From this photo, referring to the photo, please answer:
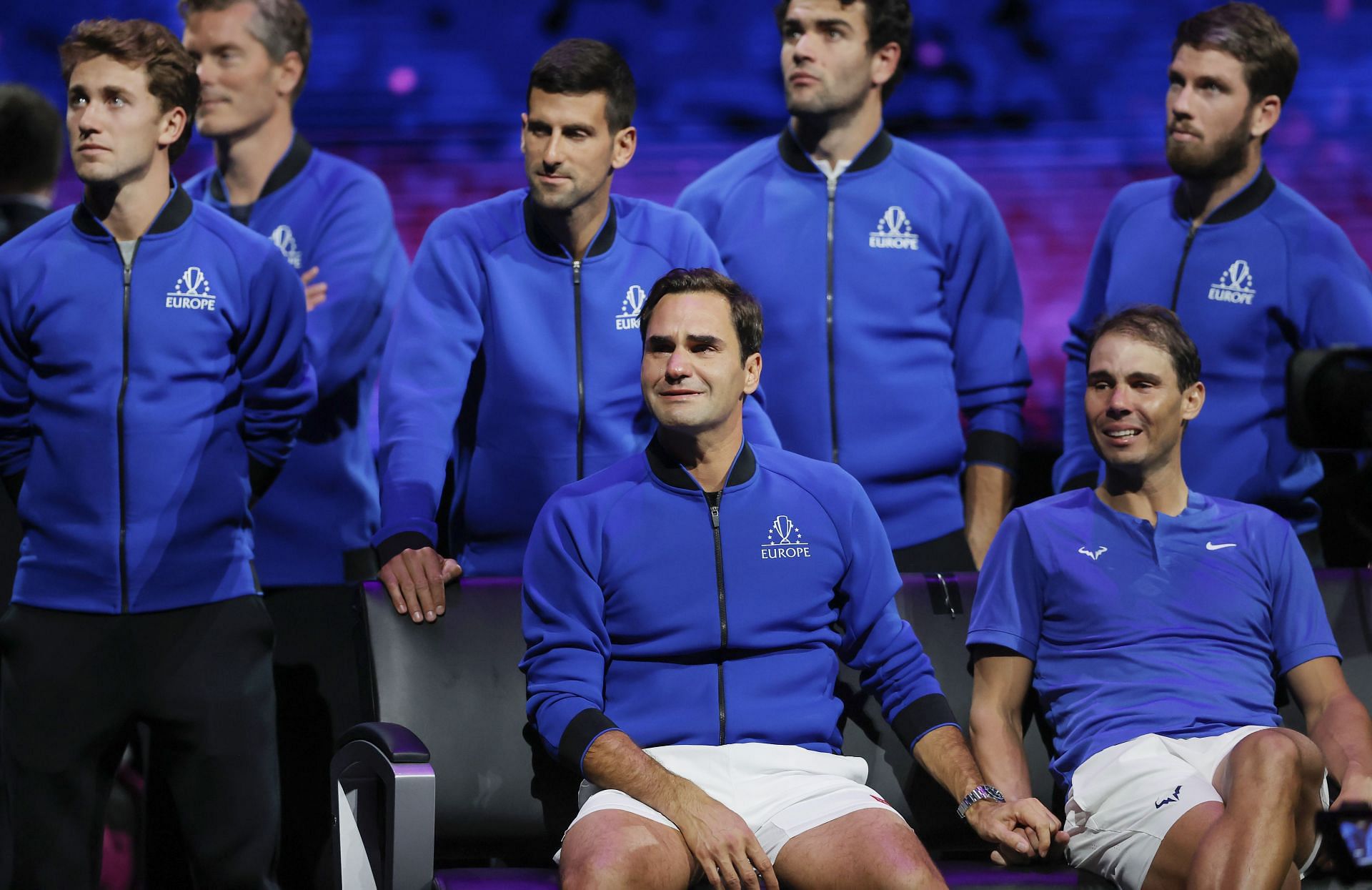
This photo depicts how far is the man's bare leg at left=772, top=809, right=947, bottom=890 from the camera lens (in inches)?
104

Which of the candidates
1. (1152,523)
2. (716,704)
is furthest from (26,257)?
(1152,523)

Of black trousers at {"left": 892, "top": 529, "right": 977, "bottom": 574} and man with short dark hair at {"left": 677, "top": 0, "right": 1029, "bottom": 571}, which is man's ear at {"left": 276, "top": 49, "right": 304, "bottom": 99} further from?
black trousers at {"left": 892, "top": 529, "right": 977, "bottom": 574}

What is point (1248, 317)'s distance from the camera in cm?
391

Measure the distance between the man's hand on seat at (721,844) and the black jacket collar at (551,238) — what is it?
125 cm

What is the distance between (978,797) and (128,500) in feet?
5.54

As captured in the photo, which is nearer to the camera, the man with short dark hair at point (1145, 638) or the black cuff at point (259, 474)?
the man with short dark hair at point (1145, 638)

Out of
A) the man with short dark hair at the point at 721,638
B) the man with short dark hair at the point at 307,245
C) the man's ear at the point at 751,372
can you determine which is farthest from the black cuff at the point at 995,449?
the man with short dark hair at the point at 307,245

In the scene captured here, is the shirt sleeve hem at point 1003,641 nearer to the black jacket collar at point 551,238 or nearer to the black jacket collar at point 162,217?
the black jacket collar at point 551,238

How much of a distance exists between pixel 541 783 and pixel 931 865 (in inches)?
30.3

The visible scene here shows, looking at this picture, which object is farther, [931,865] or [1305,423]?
Answer: [1305,423]

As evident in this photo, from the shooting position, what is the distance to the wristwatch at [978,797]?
9.46 feet

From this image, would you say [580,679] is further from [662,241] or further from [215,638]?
[662,241]

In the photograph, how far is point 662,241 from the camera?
11.8ft

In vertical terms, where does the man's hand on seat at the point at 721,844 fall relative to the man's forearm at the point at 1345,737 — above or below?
below
